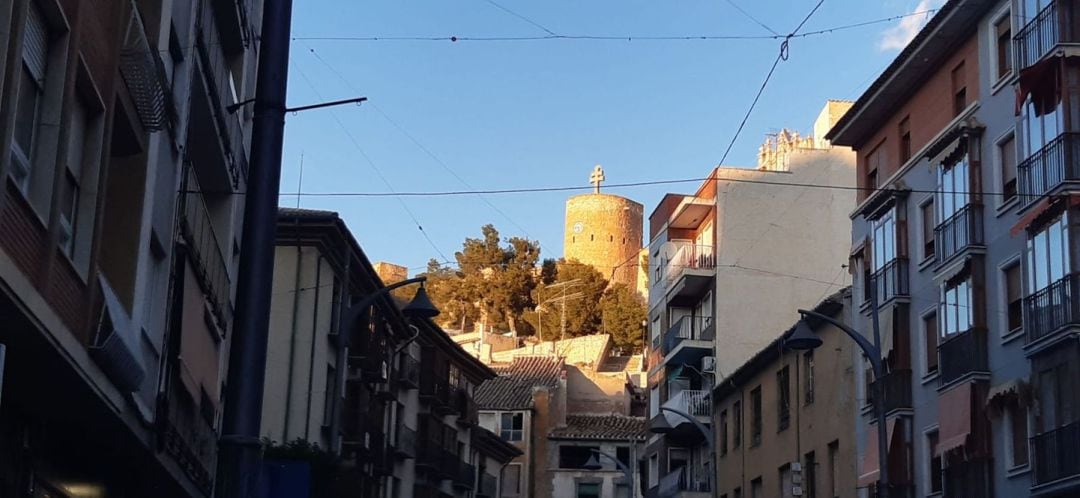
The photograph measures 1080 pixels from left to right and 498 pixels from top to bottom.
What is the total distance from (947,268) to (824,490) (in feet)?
31.3

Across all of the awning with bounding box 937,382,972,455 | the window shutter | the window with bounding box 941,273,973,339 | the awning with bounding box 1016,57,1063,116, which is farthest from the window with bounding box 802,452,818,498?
the window shutter

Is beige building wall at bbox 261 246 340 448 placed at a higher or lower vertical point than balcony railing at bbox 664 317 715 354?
lower

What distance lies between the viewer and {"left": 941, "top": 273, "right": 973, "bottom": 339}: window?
103 feet

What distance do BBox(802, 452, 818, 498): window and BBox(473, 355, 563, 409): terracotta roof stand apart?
3477 centimetres

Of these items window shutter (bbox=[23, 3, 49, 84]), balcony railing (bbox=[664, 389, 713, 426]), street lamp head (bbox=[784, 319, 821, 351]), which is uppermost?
balcony railing (bbox=[664, 389, 713, 426])

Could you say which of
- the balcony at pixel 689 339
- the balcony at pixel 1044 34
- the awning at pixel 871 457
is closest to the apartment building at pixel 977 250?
the balcony at pixel 1044 34

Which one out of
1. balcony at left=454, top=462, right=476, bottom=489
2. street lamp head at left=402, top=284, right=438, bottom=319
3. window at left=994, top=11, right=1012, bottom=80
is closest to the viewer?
street lamp head at left=402, top=284, right=438, bottom=319

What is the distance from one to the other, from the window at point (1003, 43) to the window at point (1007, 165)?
134 centimetres

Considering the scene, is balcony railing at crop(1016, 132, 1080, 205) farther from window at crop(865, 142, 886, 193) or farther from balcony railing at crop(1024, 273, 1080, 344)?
window at crop(865, 142, 886, 193)

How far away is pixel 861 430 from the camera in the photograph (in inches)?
1467

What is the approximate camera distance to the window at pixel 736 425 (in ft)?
161

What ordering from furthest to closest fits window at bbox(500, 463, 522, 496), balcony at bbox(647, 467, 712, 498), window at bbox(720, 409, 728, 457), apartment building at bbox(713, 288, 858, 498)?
window at bbox(500, 463, 522, 496) → balcony at bbox(647, 467, 712, 498) → window at bbox(720, 409, 728, 457) → apartment building at bbox(713, 288, 858, 498)

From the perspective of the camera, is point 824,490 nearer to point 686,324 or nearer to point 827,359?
point 827,359

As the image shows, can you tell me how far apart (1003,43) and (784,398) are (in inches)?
618
